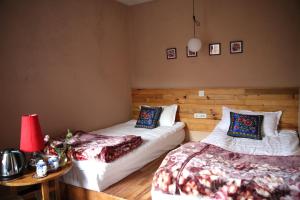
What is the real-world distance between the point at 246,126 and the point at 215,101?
72 cm

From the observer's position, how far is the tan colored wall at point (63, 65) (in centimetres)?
257

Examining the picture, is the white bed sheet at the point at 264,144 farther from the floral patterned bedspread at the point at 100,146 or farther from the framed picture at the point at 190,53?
the framed picture at the point at 190,53

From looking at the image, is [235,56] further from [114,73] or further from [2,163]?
[2,163]

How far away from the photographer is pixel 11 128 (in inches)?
100

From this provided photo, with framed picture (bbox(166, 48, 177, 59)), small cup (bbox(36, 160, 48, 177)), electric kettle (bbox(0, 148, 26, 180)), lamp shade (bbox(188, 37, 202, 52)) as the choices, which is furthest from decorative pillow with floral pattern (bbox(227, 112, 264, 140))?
electric kettle (bbox(0, 148, 26, 180))

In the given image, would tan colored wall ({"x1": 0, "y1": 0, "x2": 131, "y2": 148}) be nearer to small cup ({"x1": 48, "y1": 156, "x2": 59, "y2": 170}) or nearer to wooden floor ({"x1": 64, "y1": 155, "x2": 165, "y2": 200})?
small cup ({"x1": 48, "y1": 156, "x2": 59, "y2": 170})

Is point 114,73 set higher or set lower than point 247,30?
lower

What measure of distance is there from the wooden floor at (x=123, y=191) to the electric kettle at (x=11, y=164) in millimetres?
653

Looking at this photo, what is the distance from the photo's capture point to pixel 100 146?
8.22 ft

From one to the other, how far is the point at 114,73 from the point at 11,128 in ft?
6.30

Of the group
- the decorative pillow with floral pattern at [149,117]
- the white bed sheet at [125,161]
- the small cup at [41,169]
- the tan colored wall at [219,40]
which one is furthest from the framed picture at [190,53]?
the small cup at [41,169]

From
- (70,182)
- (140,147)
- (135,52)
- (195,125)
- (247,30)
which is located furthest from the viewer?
(135,52)

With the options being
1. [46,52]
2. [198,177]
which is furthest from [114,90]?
[198,177]

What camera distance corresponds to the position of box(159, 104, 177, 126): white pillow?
12.7ft
